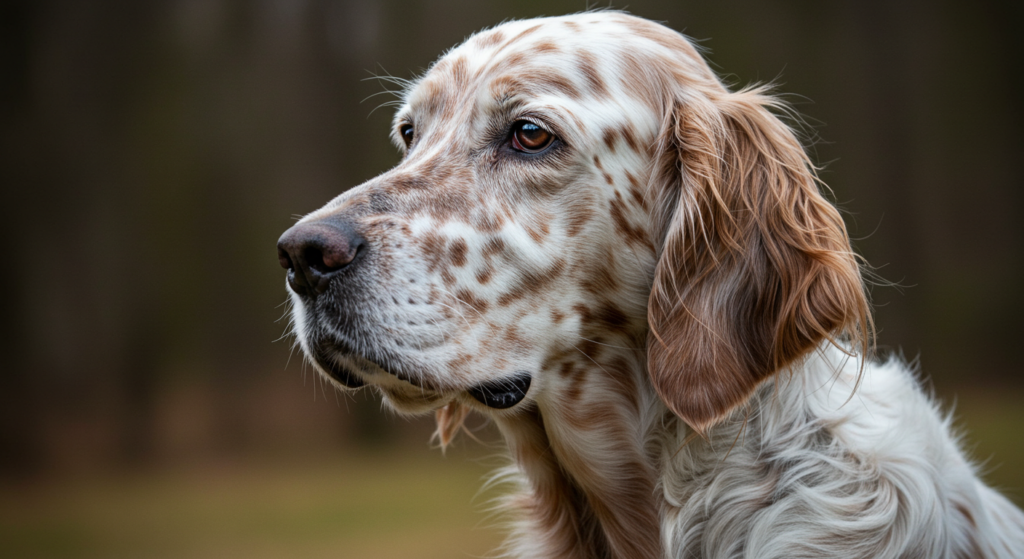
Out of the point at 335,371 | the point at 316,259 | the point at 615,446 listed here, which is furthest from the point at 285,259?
the point at 615,446

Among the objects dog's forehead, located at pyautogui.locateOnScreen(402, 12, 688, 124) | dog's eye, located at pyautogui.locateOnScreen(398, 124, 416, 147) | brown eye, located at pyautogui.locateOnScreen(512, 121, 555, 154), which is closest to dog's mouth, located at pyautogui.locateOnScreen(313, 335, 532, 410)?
brown eye, located at pyautogui.locateOnScreen(512, 121, 555, 154)

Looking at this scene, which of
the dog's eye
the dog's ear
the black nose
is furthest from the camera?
the dog's eye

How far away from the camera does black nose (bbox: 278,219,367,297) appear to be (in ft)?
6.00

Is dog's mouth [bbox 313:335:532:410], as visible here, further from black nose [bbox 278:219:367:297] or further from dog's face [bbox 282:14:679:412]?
black nose [bbox 278:219:367:297]

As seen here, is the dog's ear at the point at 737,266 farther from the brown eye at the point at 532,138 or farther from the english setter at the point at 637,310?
the brown eye at the point at 532,138

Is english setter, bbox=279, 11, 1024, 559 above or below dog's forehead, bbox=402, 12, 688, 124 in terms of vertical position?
below

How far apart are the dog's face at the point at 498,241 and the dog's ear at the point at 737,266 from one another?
0.12m

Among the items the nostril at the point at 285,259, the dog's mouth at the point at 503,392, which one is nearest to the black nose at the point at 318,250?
the nostril at the point at 285,259

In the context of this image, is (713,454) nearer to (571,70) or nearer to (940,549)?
(940,549)

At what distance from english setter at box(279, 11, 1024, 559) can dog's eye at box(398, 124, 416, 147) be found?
28cm

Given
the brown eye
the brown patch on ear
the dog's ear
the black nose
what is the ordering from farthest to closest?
the brown patch on ear → the brown eye → the dog's ear → the black nose

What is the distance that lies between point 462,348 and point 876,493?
1115mm

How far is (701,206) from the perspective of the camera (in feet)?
6.88

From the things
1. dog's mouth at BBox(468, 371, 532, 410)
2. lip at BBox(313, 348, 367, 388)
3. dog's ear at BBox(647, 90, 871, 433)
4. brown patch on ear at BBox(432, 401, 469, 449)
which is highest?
dog's ear at BBox(647, 90, 871, 433)
